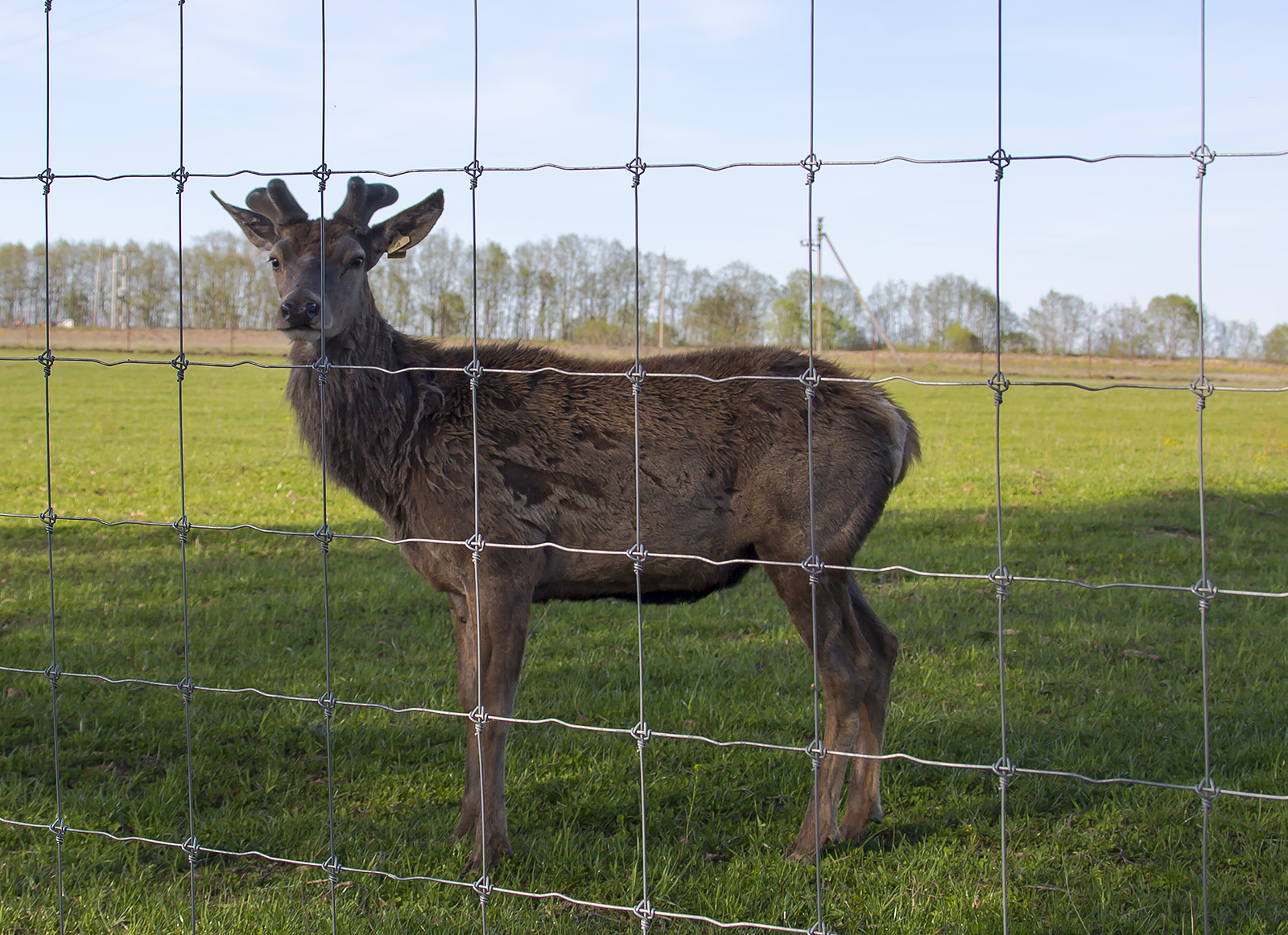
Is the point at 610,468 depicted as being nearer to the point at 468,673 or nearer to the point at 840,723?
the point at 468,673

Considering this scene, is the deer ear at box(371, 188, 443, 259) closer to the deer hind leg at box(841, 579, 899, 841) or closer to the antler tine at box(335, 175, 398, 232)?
the antler tine at box(335, 175, 398, 232)

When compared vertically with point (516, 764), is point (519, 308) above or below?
above

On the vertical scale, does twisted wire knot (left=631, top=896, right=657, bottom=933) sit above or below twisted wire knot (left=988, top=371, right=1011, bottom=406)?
below

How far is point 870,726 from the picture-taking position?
445cm

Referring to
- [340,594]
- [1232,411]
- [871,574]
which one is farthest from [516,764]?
[1232,411]

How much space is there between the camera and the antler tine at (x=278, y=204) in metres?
4.27

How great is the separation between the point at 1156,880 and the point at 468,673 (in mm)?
2640

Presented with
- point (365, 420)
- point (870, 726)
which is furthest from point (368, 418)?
point (870, 726)

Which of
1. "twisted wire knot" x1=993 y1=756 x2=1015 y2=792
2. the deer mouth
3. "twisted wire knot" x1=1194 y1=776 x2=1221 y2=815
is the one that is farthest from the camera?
the deer mouth

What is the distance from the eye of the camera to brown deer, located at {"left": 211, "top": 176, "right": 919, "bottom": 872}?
418 centimetres

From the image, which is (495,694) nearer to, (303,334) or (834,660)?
(834,660)

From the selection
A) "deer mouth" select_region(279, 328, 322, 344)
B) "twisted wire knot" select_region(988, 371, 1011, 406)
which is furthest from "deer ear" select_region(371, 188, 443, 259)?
"twisted wire knot" select_region(988, 371, 1011, 406)

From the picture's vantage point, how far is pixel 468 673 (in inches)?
171

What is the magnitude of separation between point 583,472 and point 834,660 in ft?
4.12
